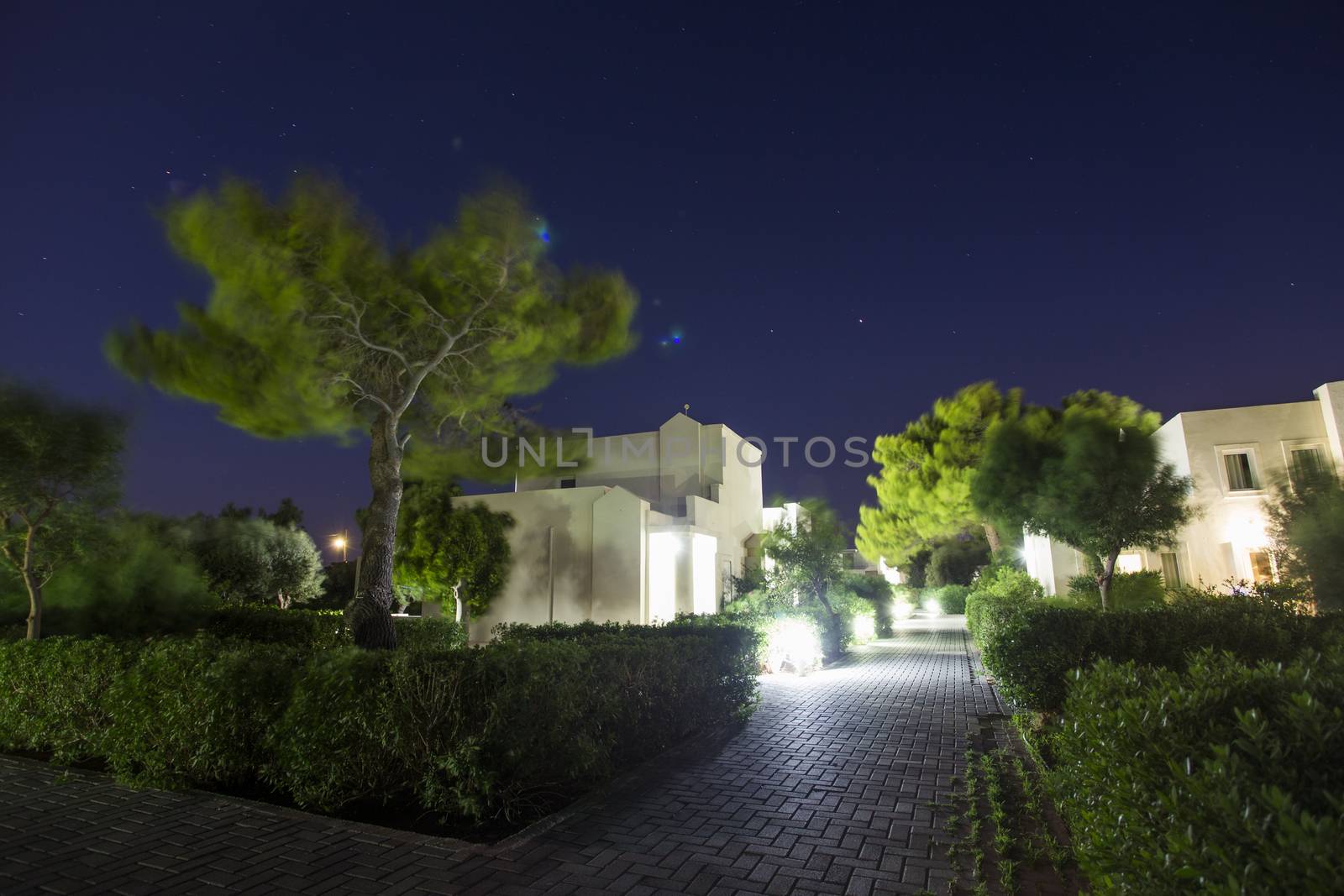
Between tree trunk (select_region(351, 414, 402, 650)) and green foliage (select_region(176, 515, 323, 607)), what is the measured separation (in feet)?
55.6

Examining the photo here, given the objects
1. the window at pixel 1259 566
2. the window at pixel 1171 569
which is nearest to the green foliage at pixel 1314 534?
the window at pixel 1259 566

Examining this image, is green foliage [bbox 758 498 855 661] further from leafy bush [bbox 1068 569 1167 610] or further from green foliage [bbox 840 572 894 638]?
leafy bush [bbox 1068 569 1167 610]

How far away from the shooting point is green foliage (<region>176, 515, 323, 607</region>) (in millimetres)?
23484

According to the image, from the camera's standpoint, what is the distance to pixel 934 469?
26.0 metres

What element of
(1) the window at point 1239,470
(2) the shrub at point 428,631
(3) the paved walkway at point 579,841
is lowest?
(3) the paved walkway at point 579,841

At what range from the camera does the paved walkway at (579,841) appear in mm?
3516

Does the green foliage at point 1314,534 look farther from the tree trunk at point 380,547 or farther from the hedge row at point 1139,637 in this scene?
the tree trunk at point 380,547

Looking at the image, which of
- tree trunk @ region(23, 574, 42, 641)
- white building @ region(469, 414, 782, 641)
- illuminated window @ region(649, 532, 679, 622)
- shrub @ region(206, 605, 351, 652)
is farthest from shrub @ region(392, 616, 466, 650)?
illuminated window @ region(649, 532, 679, 622)

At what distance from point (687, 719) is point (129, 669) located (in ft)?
16.7

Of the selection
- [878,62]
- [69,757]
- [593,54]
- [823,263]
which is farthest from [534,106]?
[69,757]

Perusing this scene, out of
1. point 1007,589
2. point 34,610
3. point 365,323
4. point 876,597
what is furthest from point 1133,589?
point 34,610

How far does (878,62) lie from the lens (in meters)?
10.8

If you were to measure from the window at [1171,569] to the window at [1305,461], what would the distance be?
3436 mm

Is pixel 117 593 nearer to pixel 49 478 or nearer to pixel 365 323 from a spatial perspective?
pixel 49 478
